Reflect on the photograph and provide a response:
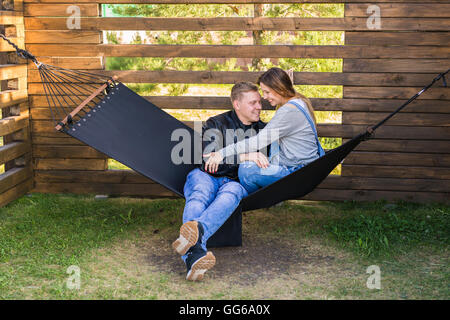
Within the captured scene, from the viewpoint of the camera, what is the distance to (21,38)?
149 inches

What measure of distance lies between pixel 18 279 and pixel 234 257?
3.68 ft

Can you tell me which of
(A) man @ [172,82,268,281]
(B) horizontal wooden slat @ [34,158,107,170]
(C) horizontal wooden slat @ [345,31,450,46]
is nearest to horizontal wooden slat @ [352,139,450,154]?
(C) horizontal wooden slat @ [345,31,450,46]

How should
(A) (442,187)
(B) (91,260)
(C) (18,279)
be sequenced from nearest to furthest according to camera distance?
(C) (18,279) < (B) (91,260) < (A) (442,187)

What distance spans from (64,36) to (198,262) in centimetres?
213

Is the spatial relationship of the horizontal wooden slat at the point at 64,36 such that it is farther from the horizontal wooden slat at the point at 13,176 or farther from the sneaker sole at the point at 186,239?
the sneaker sole at the point at 186,239

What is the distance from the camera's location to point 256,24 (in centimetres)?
364

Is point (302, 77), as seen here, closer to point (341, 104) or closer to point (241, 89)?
point (341, 104)

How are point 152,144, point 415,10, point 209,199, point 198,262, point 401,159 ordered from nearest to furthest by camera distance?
point 198,262, point 209,199, point 152,144, point 415,10, point 401,159

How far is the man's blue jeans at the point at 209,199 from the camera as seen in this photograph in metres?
2.71

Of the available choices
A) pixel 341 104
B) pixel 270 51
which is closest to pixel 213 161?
pixel 270 51

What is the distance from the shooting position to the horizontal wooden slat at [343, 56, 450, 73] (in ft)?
11.9
